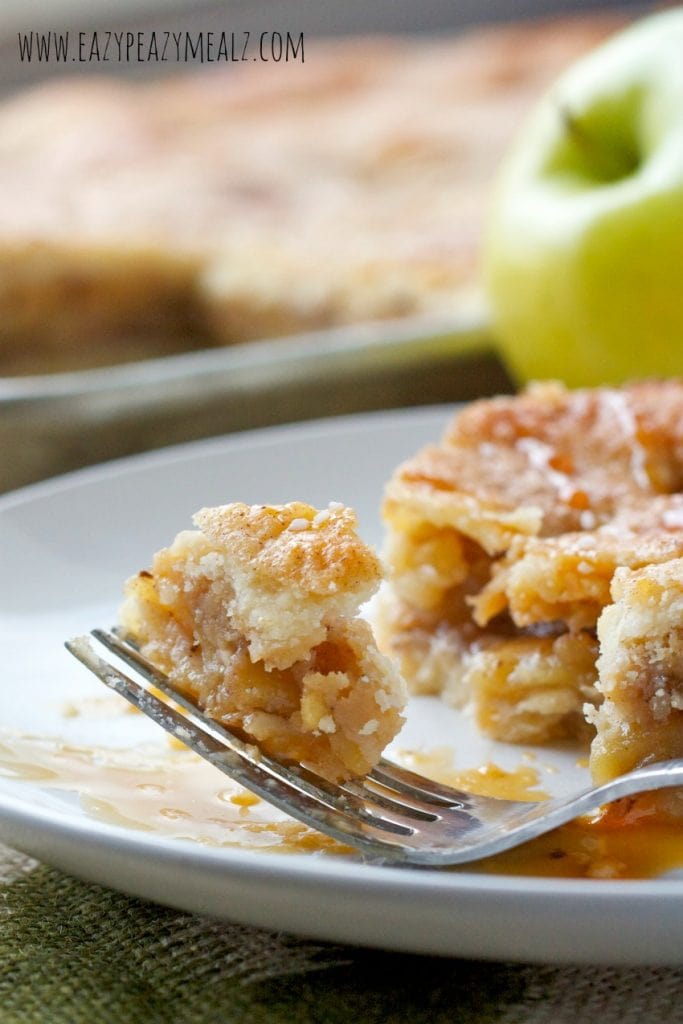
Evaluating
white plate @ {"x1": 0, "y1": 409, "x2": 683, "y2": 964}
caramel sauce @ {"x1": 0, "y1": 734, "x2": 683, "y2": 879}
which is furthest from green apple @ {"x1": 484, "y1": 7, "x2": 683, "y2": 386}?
caramel sauce @ {"x1": 0, "y1": 734, "x2": 683, "y2": 879}

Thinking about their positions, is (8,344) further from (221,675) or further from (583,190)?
(221,675)

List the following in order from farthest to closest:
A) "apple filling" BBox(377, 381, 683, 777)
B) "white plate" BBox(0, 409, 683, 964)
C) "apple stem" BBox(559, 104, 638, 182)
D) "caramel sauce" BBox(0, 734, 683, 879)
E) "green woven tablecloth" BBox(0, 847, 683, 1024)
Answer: "apple stem" BBox(559, 104, 638, 182) → "apple filling" BBox(377, 381, 683, 777) → "caramel sauce" BBox(0, 734, 683, 879) → "green woven tablecloth" BBox(0, 847, 683, 1024) → "white plate" BBox(0, 409, 683, 964)

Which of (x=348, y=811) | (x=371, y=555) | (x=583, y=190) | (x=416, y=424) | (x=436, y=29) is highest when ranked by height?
(x=436, y=29)

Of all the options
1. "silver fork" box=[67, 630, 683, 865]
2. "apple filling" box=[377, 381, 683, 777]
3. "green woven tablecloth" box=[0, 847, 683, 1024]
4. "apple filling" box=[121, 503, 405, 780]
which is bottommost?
"green woven tablecloth" box=[0, 847, 683, 1024]

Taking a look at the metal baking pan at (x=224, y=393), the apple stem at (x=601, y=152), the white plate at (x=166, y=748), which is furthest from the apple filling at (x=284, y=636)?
the apple stem at (x=601, y=152)

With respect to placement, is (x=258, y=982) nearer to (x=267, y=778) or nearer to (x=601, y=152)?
(x=267, y=778)

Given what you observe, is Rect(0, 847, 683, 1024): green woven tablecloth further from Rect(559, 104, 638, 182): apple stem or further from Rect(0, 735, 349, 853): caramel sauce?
Rect(559, 104, 638, 182): apple stem

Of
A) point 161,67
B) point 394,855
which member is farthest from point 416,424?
point 161,67
